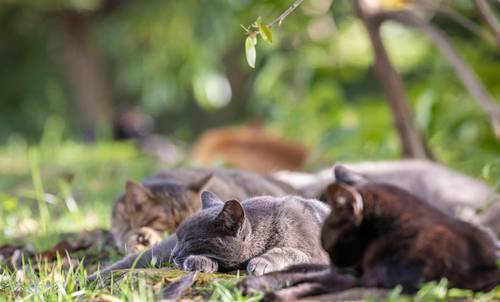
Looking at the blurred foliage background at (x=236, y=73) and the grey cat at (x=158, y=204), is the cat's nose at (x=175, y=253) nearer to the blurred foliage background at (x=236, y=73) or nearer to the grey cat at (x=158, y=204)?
the grey cat at (x=158, y=204)

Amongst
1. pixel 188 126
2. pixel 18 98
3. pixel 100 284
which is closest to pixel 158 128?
pixel 188 126

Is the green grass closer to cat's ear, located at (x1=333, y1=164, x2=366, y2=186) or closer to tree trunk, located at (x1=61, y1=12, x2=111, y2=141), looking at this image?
cat's ear, located at (x1=333, y1=164, x2=366, y2=186)

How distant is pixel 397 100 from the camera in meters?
5.83

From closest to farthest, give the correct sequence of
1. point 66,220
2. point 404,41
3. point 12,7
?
1. point 66,220
2. point 404,41
3. point 12,7

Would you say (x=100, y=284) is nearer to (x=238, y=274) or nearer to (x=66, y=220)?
(x=238, y=274)

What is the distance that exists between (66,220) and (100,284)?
232 centimetres

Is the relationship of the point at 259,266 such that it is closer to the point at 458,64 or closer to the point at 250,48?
the point at 250,48

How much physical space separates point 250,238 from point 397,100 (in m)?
3.14

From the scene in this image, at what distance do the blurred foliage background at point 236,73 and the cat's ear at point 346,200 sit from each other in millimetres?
2357

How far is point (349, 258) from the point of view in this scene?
2.50 meters

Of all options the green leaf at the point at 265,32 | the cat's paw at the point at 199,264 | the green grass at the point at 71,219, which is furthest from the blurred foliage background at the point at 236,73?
the cat's paw at the point at 199,264

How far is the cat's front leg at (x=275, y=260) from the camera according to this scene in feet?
9.17

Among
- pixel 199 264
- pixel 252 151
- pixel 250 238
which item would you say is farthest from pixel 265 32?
pixel 252 151

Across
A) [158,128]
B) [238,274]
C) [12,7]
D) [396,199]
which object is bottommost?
[158,128]
